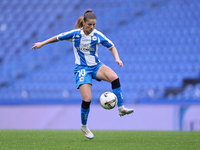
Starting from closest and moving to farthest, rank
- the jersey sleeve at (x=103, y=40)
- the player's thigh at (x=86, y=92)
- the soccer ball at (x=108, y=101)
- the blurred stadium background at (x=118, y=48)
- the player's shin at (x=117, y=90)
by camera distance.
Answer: the soccer ball at (x=108, y=101)
the player's thigh at (x=86, y=92)
the player's shin at (x=117, y=90)
the jersey sleeve at (x=103, y=40)
the blurred stadium background at (x=118, y=48)

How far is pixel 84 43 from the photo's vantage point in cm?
621

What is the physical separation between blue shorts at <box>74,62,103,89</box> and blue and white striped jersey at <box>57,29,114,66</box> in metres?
0.06

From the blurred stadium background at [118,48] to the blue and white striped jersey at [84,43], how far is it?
225 inches

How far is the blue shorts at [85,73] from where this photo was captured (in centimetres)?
612

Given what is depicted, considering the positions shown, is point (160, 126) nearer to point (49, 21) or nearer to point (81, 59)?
point (81, 59)

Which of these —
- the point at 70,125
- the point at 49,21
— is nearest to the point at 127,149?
the point at 70,125

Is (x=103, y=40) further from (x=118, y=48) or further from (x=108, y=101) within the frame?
(x=118, y=48)

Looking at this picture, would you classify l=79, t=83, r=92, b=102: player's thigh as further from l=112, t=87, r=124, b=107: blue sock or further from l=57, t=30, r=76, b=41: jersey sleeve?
l=57, t=30, r=76, b=41: jersey sleeve

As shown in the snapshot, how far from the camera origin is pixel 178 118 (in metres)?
10.4

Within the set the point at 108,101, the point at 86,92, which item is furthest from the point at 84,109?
the point at 108,101

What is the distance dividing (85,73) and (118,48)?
32.4ft

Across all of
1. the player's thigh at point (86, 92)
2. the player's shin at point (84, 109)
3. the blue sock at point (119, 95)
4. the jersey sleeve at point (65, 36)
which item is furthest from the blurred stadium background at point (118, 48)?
the jersey sleeve at point (65, 36)

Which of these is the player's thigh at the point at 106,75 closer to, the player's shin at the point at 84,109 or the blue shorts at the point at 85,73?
the blue shorts at the point at 85,73

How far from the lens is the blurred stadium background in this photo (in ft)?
43.8
